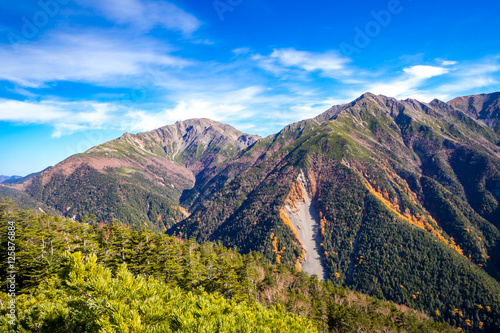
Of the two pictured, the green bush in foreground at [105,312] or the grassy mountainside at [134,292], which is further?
the grassy mountainside at [134,292]

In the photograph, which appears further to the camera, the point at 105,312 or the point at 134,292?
the point at 134,292

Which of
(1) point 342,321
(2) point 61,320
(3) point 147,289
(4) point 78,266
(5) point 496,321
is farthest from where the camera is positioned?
(5) point 496,321

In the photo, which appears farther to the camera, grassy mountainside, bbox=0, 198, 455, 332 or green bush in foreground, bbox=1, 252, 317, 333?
grassy mountainside, bbox=0, 198, 455, 332

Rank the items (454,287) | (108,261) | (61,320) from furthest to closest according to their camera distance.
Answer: (454,287) → (108,261) → (61,320)

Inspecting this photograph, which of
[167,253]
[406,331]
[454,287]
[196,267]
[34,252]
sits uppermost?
[34,252]

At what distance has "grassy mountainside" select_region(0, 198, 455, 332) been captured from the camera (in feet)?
49.3

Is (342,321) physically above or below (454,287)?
above

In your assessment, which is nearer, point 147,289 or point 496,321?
point 147,289

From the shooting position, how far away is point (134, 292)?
1653 centimetres

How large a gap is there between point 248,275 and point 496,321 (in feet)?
794

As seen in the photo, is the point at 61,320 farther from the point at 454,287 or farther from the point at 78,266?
the point at 454,287

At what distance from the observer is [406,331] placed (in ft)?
328

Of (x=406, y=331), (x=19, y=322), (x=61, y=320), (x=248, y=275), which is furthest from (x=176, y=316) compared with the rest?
(x=406, y=331)

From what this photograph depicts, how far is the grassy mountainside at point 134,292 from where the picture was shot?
1502cm
